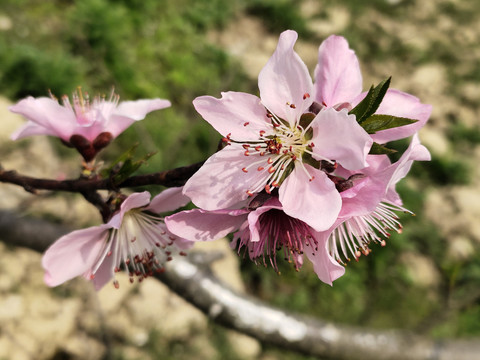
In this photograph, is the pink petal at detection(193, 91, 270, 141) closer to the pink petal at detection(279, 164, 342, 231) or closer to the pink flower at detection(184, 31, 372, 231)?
the pink flower at detection(184, 31, 372, 231)

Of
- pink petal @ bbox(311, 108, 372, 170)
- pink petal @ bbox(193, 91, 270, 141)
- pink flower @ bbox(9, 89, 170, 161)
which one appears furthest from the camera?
pink flower @ bbox(9, 89, 170, 161)

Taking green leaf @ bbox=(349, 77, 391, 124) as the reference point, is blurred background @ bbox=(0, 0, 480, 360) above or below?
below

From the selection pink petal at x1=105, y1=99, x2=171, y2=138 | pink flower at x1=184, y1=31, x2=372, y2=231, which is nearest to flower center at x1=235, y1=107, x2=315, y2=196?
pink flower at x1=184, y1=31, x2=372, y2=231

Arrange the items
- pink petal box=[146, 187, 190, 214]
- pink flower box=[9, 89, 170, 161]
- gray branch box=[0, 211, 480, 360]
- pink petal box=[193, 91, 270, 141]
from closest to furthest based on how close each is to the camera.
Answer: pink petal box=[193, 91, 270, 141] < pink petal box=[146, 187, 190, 214] < pink flower box=[9, 89, 170, 161] < gray branch box=[0, 211, 480, 360]

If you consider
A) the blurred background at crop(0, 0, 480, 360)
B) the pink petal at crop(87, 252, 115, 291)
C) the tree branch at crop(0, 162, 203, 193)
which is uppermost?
the tree branch at crop(0, 162, 203, 193)

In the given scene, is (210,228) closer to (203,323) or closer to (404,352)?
(404,352)

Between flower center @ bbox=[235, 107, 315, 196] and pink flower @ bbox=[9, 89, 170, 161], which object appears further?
pink flower @ bbox=[9, 89, 170, 161]

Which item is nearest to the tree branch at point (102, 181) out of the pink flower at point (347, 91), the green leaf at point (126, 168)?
the green leaf at point (126, 168)
